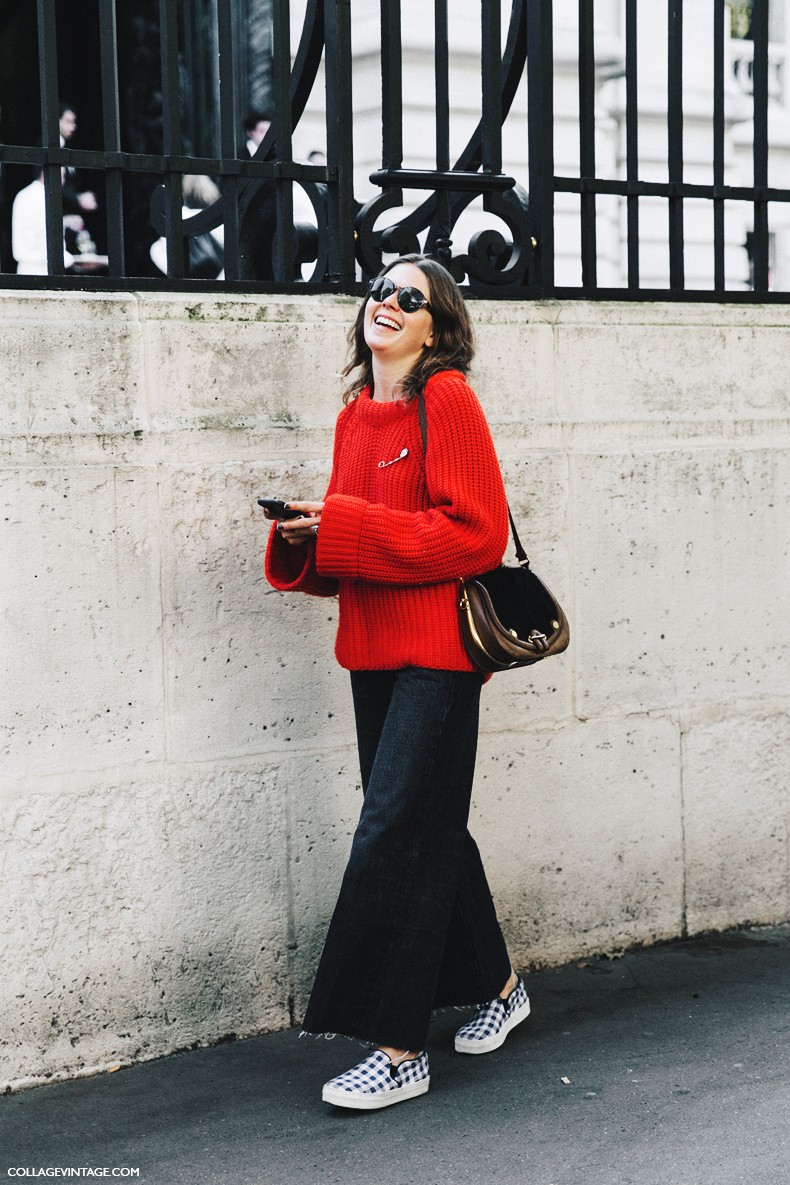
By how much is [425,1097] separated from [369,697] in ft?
3.19

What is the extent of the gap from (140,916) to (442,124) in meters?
2.39

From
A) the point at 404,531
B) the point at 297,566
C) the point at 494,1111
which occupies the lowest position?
the point at 494,1111

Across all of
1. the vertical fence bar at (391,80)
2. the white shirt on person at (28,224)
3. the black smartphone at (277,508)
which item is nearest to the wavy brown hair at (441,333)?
the black smartphone at (277,508)

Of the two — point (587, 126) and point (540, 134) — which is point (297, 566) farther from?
point (587, 126)

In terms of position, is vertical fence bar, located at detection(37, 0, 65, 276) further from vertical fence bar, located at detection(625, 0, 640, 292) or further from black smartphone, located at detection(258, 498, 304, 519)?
vertical fence bar, located at detection(625, 0, 640, 292)

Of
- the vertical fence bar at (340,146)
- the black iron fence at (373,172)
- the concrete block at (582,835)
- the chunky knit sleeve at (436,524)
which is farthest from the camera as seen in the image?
the concrete block at (582,835)

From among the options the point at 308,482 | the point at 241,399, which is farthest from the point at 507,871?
the point at 241,399

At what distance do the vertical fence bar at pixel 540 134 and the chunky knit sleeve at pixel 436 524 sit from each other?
1244 millimetres

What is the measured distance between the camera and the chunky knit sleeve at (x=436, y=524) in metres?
3.35

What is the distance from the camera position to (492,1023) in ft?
12.6

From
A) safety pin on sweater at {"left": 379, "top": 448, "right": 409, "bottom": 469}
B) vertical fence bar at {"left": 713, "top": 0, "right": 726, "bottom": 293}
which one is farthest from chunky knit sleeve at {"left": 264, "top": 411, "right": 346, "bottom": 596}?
vertical fence bar at {"left": 713, "top": 0, "right": 726, "bottom": 293}

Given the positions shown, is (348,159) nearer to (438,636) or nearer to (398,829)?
(438,636)

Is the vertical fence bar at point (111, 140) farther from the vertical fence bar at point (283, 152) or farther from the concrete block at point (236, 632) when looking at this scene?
the concrete block at point (236, 632)

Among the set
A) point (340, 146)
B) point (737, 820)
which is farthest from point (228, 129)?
point (737, 820)
